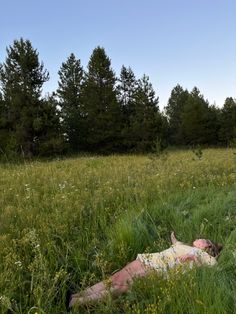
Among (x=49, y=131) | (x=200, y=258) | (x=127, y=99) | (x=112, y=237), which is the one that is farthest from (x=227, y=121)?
(x=200, y=258)

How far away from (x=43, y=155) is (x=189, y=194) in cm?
2395

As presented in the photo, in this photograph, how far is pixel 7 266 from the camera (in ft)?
10.6

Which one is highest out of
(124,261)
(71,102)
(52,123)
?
(71,102)

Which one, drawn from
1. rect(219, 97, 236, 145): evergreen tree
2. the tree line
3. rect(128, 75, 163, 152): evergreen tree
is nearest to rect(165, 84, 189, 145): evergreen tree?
the tree line

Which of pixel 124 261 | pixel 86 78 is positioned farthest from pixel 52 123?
pixel 124 261

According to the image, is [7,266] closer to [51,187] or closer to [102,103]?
[51,187]

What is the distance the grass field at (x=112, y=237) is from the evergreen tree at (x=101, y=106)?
1078 inches

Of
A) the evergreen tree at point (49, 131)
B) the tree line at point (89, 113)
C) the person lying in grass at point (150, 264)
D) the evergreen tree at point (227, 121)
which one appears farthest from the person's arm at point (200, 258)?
the evergreen tree at point (227, 121)

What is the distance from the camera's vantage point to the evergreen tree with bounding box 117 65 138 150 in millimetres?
35406

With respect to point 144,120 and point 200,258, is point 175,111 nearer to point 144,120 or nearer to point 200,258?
point 144,120

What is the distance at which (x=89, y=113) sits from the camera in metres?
35.4

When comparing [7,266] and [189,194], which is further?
[189,194]

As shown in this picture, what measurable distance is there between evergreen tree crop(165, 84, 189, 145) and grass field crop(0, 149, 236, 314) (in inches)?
1717

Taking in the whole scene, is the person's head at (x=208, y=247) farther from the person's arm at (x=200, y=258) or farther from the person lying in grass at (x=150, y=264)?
the person's arm at (x=200, y=258)
